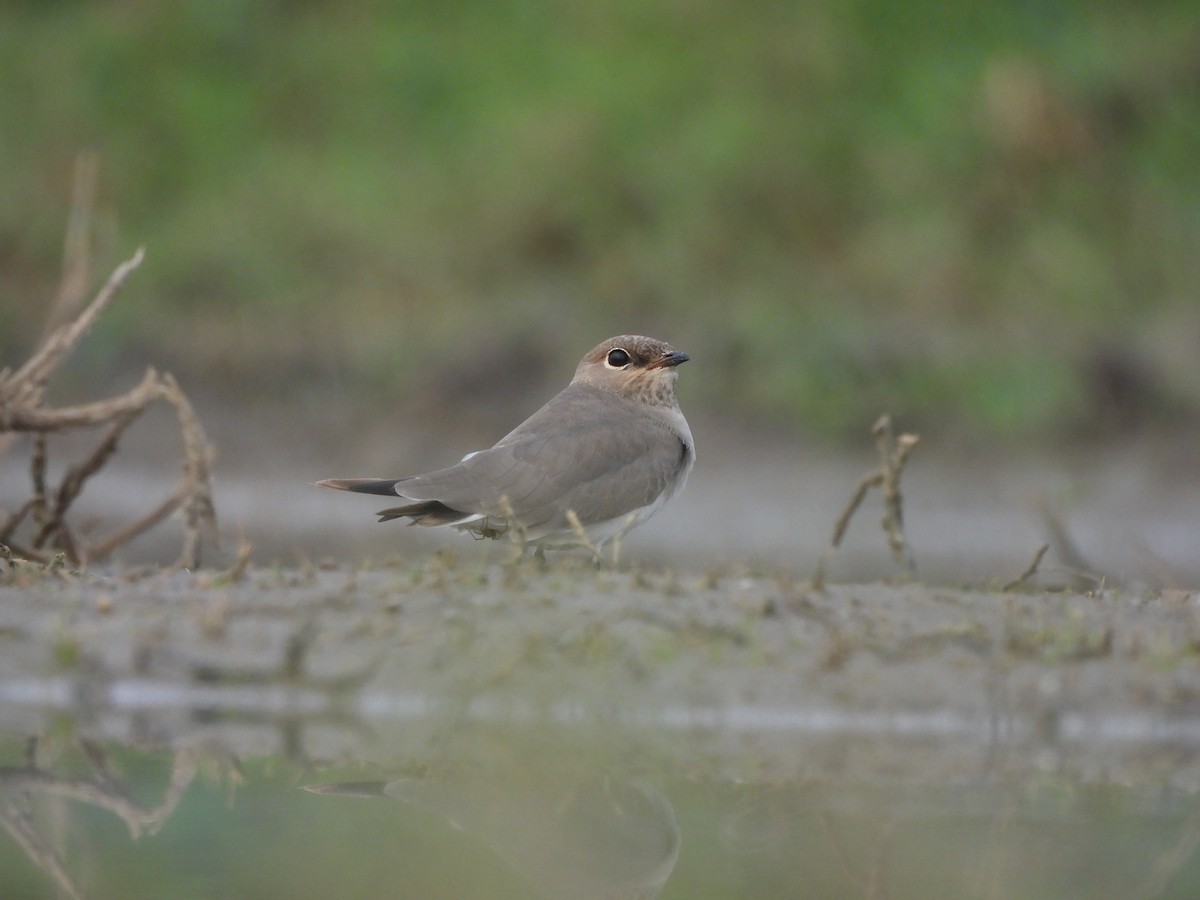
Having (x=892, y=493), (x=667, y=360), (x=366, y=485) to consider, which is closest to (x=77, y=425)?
(x=366, y=485)

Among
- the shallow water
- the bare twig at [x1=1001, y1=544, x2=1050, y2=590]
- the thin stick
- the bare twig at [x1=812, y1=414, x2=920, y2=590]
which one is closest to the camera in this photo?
the shallow water

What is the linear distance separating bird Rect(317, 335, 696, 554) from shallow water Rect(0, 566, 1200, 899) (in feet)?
1.97

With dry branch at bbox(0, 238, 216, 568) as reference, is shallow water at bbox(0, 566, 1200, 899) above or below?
below

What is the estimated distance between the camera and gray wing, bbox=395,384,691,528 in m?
6.09

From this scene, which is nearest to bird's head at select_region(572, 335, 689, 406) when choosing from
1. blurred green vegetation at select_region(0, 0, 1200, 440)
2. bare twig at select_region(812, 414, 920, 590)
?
bare twig at select_region(812, 414, 920, 590)

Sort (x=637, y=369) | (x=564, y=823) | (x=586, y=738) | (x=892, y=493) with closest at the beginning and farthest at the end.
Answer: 1. (x=564, y=823)
2. (x=586, y=738)
3. (x=892, y=493)
4. (x=637, y=369)

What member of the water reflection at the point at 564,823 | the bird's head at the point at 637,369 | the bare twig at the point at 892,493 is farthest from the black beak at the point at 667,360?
the water reflection at the point at 564,823

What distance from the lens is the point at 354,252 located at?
12727 mm

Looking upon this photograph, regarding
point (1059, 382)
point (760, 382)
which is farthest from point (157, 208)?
point (1059, 382)

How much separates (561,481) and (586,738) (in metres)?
1.75

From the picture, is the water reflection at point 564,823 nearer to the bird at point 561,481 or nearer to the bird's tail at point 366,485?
the bird at point 561,481

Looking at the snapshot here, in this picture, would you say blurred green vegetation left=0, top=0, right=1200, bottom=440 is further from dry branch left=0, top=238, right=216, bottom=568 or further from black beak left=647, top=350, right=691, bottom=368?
dry branch left=0, top=238, right=216, bottom=568

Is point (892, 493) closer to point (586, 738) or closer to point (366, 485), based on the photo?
point (366, 485)

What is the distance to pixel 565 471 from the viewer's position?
20.5 ft
